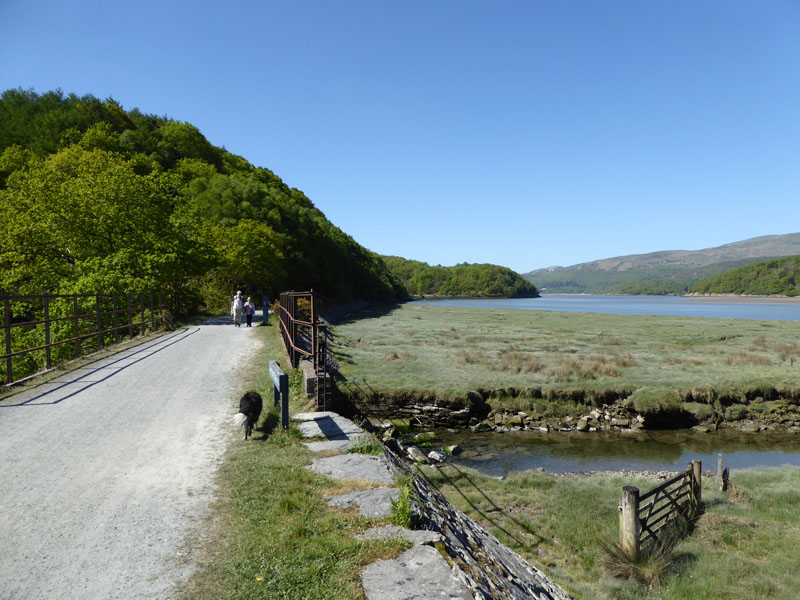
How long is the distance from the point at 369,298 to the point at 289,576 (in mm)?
111867

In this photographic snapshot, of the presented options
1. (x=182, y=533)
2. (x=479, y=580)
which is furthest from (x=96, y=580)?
(x=479, y=580)

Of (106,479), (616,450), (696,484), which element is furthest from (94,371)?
(616,450)

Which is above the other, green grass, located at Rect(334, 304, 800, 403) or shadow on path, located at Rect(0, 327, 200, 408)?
shadow on path, located at Rect(0, 327, 200, 408)

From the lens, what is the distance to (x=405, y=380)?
20.5m

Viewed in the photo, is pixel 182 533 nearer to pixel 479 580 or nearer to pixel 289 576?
pixel 289 576

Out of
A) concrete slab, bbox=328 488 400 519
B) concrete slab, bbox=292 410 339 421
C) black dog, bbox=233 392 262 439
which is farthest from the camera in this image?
concrete slab, bbox=292 410 339 421

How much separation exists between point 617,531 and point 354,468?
6.40 meters

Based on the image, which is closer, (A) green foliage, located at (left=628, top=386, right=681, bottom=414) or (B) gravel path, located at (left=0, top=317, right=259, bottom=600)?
(B) gravel path, located at (left=0, top=317, right=259, bottom=600)

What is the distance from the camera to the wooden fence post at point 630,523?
8.11 m

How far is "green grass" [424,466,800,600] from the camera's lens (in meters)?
7.75

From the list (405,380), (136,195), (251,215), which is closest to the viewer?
(405,380)

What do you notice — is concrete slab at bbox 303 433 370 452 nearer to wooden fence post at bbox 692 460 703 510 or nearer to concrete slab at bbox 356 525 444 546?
concrete slab at bbox 356 525 444 546

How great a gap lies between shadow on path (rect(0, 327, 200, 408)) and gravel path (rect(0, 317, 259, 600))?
77mm

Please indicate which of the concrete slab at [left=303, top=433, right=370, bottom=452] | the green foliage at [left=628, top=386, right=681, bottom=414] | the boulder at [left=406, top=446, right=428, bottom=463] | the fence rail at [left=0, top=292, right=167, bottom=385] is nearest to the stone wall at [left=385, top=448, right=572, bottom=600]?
the concrete slab at [left=303, top=433, right=370, bottom=452]
